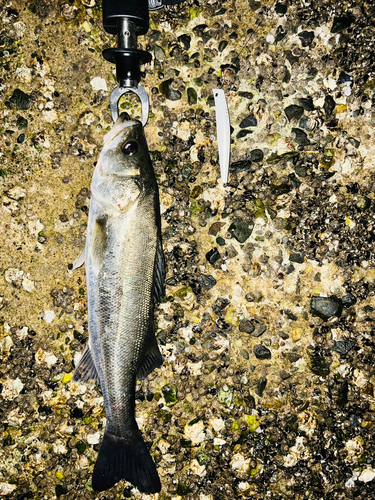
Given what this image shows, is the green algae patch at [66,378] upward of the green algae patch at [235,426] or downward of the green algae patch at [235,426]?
upward

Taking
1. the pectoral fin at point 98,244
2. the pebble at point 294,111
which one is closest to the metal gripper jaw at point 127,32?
the pectoral fin at point 98,244

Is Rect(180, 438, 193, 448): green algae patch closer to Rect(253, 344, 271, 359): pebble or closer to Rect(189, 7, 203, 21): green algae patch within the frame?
Rect(253, 344, 271, 359): pebble

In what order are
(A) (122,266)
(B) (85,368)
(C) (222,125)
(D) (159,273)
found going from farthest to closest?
(C) (222,125)
(B) (85,368)
(D) (159,273)
(A) (122,266)

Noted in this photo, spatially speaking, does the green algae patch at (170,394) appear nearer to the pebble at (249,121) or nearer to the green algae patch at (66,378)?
the green algae patch at (66,378)

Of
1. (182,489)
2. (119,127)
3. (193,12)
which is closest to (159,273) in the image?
(119,127)

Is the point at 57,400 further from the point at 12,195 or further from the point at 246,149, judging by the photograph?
the point at 246,149

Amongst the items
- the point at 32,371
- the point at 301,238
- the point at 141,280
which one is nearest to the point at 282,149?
the point at 301,238

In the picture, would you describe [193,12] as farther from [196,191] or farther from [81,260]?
[81,260]

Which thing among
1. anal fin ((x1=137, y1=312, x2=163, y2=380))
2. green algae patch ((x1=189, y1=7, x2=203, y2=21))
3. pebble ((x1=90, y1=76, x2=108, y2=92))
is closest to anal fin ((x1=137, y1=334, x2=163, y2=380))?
anal fin ((x1=137, y1=312, x2=163, y2=380))
